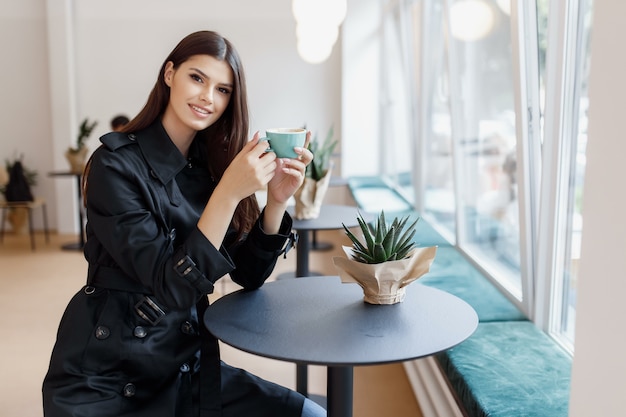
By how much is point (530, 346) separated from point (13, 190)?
5438mm

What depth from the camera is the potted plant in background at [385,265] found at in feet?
5.90

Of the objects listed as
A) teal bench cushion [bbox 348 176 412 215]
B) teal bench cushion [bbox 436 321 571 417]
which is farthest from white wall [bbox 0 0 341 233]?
teal bench cushion [bbox 436 321 571 417]

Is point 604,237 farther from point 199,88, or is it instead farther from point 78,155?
point 78,155

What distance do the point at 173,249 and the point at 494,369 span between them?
1.15 metres

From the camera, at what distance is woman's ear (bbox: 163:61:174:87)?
191 centimetres

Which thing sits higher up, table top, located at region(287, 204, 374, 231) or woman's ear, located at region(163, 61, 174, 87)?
woman's ear, located at region(163, 61, 174, 87)

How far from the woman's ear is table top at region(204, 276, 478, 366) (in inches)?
23.2

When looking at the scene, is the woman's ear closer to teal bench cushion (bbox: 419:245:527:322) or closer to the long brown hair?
the long brown hair

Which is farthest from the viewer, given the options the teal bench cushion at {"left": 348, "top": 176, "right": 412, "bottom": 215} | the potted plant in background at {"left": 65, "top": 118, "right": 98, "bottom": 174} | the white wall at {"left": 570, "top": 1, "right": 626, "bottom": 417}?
the potted plant in background at {"left": 65, "top": 118, "right": 98, "bottom": 174}

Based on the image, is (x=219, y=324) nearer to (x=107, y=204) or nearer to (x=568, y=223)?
(x=107, y=204)

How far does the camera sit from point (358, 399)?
3316 millimetres

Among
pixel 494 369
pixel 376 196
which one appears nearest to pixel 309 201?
pixel 494 369

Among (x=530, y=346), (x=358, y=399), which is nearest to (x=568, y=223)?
(x=530, y=346)

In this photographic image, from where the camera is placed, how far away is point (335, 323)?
1683mm
